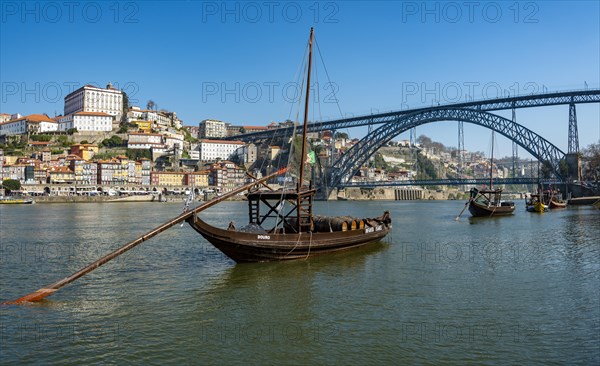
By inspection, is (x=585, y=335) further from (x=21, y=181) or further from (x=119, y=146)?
(x=119, y=146)

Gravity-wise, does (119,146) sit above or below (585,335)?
above

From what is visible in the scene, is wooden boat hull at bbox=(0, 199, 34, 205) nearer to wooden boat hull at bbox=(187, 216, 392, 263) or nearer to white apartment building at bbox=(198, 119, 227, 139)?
wooden boat hull at bbox=(187, 216, 392, 263)

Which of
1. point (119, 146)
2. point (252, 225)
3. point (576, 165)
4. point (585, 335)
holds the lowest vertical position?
point (585, 335)

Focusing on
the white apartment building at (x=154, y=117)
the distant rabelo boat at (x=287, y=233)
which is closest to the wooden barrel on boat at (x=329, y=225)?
the distant rabelo boat at (x=287, y=233)

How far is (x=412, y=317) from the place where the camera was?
1180 cm

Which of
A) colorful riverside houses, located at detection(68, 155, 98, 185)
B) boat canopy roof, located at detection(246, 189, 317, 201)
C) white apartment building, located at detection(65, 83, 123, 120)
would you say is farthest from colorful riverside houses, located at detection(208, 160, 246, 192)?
boat canopy roof, located at detection(246, 189, 317, 201)

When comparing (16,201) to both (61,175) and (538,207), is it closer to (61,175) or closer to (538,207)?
(61,175)

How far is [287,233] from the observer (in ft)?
65.1

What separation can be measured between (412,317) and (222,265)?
8615mm

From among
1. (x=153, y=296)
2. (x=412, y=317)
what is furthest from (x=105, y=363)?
(x=412, y=317)

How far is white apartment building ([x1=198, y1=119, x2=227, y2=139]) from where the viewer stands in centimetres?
16675

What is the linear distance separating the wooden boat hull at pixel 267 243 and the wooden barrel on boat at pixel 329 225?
0.65 meters

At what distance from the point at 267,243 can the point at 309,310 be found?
18.3ft

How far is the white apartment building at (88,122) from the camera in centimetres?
12431
